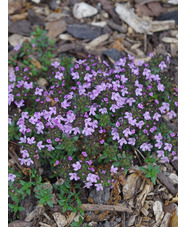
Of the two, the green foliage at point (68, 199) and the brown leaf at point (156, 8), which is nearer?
the green foliage at point (68, 199)

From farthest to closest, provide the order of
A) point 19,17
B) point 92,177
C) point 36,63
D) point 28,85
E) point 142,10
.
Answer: point 142,10 → point 19,17 → point 36,63 → point 28,85 → point 92,177

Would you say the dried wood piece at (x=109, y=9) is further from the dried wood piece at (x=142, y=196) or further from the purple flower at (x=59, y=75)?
the dried wood piece at (x=142, y=196)

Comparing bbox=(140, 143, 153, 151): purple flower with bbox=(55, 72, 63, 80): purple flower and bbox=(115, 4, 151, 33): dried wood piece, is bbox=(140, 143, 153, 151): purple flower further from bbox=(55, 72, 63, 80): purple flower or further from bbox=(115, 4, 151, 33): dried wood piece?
bbox=(115, 4, 151, 33): dried wood piece

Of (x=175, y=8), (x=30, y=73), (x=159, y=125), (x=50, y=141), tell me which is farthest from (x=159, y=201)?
(x=175, y=8)

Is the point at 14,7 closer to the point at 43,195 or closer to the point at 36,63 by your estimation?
the point at 36,63

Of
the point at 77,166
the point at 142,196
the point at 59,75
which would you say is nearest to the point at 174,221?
the point at 142,196

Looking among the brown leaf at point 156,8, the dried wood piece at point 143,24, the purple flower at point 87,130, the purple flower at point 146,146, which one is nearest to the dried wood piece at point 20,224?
the purple flower at point 87,130
